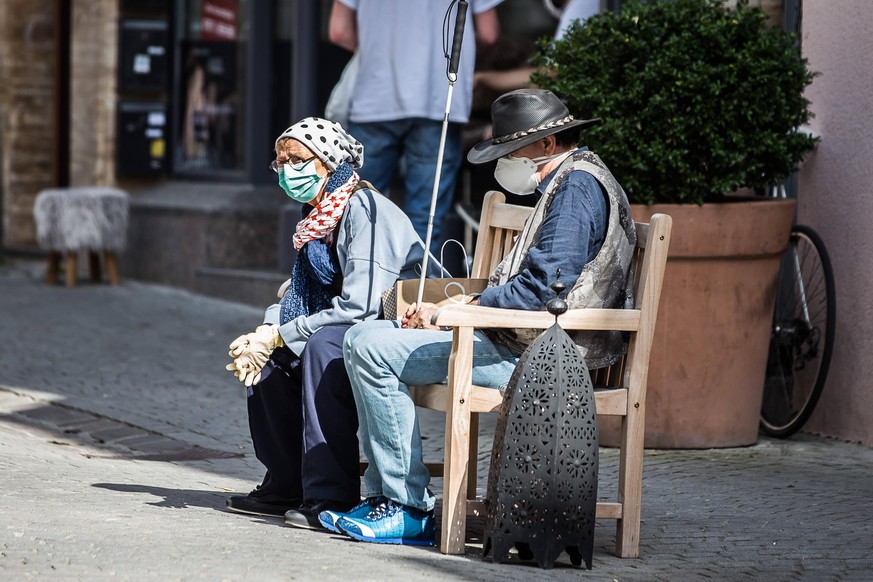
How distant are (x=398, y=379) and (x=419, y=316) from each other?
0.21 m

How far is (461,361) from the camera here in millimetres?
4191

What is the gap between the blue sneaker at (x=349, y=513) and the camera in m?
4.46

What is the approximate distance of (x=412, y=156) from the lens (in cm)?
787

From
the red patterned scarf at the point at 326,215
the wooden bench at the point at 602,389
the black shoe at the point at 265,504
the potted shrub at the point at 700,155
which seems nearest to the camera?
the wooden bench at the point at 602,389

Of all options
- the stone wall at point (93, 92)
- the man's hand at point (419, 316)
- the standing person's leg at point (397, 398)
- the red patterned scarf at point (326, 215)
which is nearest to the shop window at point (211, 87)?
the stone wall at point (93, 92)

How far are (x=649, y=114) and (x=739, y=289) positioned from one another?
783 millimetres

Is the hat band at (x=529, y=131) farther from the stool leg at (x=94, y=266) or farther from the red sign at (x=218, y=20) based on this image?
the stool leg at (x=94, y=266)

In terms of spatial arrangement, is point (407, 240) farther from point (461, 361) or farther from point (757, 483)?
point (757, 483)

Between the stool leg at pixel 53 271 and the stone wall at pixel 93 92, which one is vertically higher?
the stone wall at pixel 93 92

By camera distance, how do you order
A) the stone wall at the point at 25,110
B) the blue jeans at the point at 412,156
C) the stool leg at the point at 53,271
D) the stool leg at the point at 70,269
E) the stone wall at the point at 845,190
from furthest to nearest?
the stone wall at the point at 25,110
the stool leg at the point at 53,271
the stool leg at the point at 70,269
the blue jeans at the point at 412,156
the stone wall at the point at 845,190

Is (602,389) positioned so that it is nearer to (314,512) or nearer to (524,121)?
(524,121)

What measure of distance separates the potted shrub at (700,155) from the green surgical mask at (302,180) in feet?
4.65

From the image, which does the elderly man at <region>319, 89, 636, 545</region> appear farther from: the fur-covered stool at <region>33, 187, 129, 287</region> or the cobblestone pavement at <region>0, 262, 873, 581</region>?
the fur-covered stool at <region>33, 187, 129, 287</region>

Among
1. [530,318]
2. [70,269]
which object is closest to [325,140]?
[530,318]
